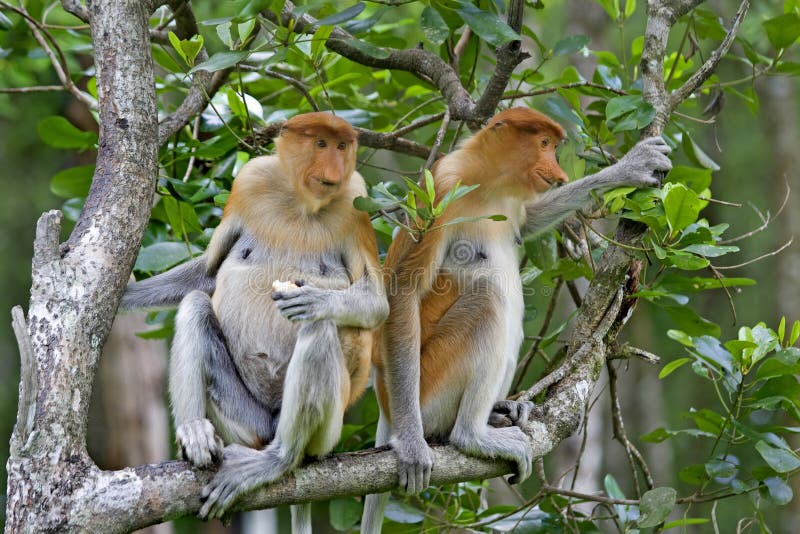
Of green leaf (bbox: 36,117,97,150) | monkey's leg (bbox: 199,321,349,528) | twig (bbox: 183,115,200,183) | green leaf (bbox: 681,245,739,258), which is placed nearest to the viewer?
monkey's leg (bbox: 199,321,349,528)

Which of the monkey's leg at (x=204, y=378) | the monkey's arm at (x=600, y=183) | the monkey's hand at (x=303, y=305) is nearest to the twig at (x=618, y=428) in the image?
the monkey's arm at (x=600, y=183)

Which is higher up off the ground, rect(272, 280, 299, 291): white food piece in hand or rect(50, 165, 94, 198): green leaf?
rect(50, 165, 94, 198): green leaf

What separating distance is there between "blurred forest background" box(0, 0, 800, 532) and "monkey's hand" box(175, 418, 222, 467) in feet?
2.22

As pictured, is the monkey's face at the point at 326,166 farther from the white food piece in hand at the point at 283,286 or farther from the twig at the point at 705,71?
the twig at the point at 705,71

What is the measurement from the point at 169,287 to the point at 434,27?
4.84ft

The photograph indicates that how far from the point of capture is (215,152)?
370 cm

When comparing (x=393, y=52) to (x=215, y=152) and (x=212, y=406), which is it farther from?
(x=212, y=406)

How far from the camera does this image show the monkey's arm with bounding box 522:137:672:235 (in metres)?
3.28

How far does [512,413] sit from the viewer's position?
11.0 feet

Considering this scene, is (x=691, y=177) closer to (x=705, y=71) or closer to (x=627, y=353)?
(x=705, y=71)

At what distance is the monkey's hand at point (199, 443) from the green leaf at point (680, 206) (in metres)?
1.74

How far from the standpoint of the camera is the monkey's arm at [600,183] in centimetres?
328

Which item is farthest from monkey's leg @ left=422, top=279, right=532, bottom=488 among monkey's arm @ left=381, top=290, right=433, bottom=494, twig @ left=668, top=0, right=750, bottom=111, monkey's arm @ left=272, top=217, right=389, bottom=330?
twig @ left=668, top=0, right=750, bottom=111

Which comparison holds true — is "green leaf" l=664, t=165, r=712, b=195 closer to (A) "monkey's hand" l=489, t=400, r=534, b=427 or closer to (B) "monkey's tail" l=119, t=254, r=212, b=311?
(A) "monkey's hand" l=489, t=400, r=534, b=427
